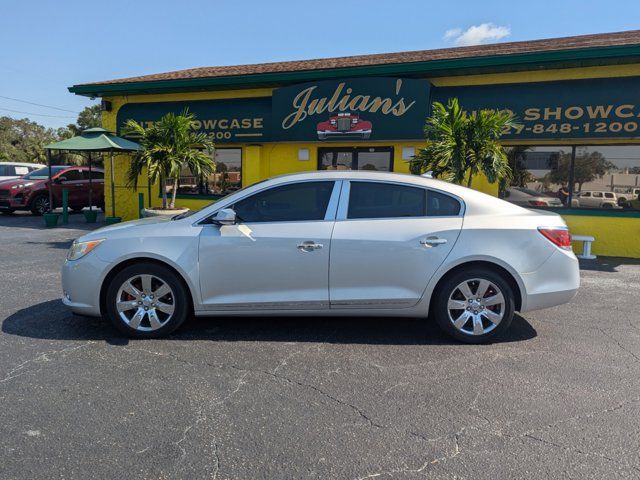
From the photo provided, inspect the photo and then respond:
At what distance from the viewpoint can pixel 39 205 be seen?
15523mm

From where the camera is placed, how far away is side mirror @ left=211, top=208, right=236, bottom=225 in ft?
13.9

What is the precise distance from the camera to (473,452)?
266cm

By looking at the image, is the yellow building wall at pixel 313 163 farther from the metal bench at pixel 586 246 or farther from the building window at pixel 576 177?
the metal bench at pixel 586 246

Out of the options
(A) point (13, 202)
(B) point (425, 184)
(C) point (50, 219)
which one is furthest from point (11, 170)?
(B) point (425, 184)

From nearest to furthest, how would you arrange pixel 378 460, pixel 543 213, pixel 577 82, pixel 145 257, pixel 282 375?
1. pixel 378 460
2. pixel 282 375
3. pixel 145 257
4. pixel 543 213
5. pixel 577 82

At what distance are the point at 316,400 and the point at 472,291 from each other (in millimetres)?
1888

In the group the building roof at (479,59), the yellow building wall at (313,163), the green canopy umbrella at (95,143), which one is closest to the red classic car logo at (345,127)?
the yellow building wall at (313,163)

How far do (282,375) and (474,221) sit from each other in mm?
2214

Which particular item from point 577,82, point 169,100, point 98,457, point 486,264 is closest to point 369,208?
point 486,264

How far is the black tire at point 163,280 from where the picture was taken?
428 centimetres

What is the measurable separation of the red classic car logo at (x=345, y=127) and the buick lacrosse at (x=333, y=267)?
243 inches

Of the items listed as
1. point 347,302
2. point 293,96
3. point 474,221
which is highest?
point 293,96

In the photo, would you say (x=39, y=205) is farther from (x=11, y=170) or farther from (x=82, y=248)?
(x=82, y=248)

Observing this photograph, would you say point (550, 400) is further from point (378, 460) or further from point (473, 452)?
point (378, 460)
